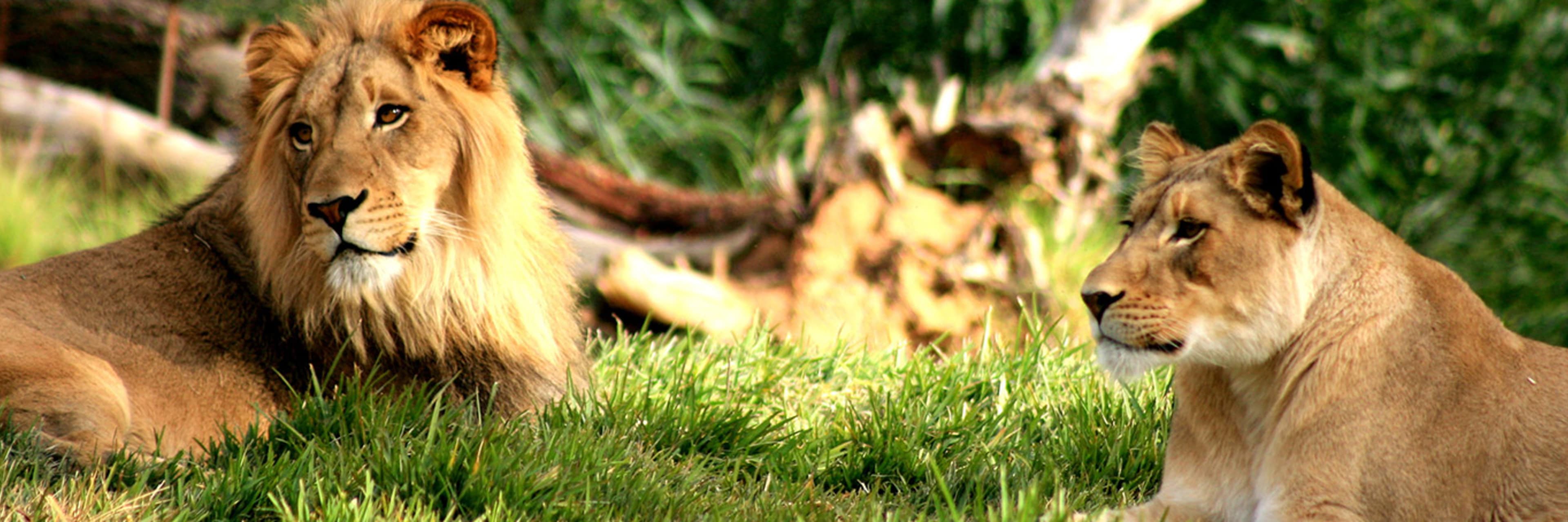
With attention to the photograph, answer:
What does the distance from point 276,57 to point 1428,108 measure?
860cm

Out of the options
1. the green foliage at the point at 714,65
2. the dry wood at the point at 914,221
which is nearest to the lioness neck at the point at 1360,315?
the dry wood at the point at 914,221

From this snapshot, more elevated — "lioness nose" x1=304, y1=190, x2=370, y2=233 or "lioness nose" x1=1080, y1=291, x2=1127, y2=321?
"lioness nose" x1=1080, y1=291, x2=1127, y2=321

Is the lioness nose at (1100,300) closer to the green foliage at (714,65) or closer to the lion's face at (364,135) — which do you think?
the lion's face at (364,135)

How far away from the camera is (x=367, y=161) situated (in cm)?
397

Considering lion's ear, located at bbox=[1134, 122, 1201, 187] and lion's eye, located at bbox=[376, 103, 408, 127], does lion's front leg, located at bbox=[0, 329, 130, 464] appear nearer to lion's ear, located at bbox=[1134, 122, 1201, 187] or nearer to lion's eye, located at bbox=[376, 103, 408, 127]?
lion's eye, located at bbox=[376, 103, 408, 127]

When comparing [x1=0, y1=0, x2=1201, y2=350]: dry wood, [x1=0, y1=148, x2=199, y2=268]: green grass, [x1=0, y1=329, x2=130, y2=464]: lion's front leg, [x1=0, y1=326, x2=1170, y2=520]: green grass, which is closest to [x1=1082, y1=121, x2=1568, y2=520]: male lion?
[x1=0, y1=326, x2=1170, y2=520]: green grass

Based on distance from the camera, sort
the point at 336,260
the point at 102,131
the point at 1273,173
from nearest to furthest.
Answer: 1. the point at 1273,173
2. the point at 336,260
3. the point at 102,131

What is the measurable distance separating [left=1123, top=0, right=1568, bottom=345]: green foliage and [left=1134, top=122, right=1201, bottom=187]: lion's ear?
6.56 metres

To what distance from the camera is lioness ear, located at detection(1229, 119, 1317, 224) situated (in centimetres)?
340

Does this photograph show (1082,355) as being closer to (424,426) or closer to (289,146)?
(424,426)

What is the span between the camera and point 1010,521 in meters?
3.25

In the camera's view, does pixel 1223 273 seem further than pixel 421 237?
No

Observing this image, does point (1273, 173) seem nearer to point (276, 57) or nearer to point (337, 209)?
point (337, 209)

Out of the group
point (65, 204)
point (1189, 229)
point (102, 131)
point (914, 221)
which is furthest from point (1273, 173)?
point (102, 131)
